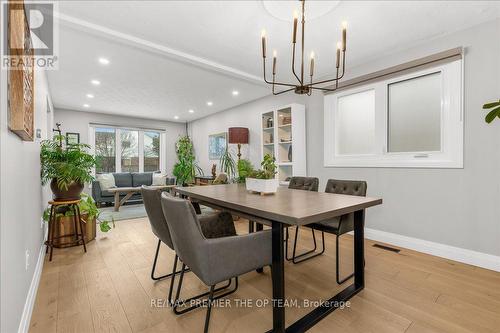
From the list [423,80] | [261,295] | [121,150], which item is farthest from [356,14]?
[121,150]

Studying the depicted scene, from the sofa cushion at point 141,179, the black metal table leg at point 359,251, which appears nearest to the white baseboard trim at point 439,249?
the black metal table leg at point 359,251

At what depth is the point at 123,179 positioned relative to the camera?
6.32 meters

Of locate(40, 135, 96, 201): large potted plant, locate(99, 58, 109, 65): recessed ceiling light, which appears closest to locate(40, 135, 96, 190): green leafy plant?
locate(40, 135, 96, 201): large potted plant

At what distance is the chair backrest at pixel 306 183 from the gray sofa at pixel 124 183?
435 cm

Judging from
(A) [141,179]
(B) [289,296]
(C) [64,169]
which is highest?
(C) [64,169]

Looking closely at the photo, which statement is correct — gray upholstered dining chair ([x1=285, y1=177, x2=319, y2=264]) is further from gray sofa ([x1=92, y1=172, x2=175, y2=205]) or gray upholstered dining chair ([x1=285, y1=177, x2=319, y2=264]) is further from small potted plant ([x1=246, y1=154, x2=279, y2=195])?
gray sofa ([x1=92, y1=172, x2=175, y2=205])

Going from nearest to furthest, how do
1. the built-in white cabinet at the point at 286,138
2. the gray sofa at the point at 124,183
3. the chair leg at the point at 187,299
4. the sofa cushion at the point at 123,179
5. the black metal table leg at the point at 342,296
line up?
the black metal table leg at the point at 342,296 → the chair leg at the point at 187,299 → the built-in white cabinet at the point at 286,138 → the gray sofa at the point at 124,183 → the sofa cushion at the point at 123,179

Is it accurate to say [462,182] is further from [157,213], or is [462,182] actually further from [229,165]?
[229,165]

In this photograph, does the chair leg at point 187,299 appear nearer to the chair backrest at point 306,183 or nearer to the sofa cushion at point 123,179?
the chair backrest at point 306,183

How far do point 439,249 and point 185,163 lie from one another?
6079 mm

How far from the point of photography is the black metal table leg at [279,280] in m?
1.44

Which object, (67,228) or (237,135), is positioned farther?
(237,135)

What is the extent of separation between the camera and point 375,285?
2.09 meters

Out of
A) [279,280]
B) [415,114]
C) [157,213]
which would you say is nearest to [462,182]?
[415,114]
